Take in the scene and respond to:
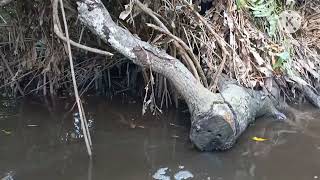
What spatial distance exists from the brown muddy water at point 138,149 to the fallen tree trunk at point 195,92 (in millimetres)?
136

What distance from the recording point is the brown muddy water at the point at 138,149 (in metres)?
3.33

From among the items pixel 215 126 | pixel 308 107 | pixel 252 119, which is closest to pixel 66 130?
pixel 215 126

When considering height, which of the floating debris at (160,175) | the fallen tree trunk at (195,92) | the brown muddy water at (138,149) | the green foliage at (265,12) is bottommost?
the floating debris at (160,175)

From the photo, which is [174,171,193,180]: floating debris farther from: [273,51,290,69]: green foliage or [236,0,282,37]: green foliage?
[236,0,282,37]: green foliage

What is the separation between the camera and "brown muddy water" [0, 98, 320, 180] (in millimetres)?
3326

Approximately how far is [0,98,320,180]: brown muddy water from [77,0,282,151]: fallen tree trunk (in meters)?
0.14

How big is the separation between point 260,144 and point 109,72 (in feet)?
5.93

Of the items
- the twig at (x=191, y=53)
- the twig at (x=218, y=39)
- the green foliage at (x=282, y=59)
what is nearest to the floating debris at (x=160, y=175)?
the twig at (x=191, y=53)

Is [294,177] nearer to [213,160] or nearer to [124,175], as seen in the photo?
[213,160]

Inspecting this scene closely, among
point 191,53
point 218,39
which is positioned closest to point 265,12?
point 218,39

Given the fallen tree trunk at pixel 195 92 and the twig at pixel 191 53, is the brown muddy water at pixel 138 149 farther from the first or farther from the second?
the twig at pixel 191 53

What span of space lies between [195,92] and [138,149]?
60 cm

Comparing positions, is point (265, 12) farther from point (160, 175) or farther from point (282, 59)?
point (160, 175)

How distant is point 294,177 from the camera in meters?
3.27
